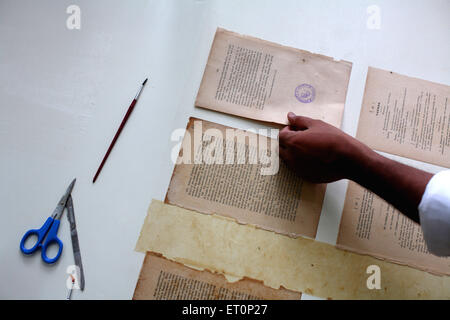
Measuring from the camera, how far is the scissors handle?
598mm

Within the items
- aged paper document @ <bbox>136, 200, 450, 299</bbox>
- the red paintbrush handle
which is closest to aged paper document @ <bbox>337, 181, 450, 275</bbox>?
aged paper document @ <bbox>136, 200, 450, 299</bbox>

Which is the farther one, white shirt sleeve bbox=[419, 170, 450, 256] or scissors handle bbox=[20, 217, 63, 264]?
scissors handle bbox=[20, 217, 63, 264]

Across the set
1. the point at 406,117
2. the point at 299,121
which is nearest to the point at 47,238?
the point at 299,121

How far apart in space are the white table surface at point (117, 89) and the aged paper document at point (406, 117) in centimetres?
2

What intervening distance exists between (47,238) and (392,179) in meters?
0.62

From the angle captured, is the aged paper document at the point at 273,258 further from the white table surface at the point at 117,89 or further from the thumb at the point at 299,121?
the thumb at the point at 299,121

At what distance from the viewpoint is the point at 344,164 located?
22.9 inches

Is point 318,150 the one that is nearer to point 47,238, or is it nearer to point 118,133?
point 118,133

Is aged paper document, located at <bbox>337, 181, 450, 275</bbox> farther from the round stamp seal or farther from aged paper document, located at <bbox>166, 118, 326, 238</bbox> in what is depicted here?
the round stamp seal

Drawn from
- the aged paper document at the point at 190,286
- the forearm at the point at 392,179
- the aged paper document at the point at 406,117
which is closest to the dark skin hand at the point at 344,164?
the forearm at the point at 392,179

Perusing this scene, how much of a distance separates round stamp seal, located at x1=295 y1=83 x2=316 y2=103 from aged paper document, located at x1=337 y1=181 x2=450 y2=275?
0.63 ft

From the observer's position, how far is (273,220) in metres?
0.64

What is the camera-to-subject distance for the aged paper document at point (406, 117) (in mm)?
668
